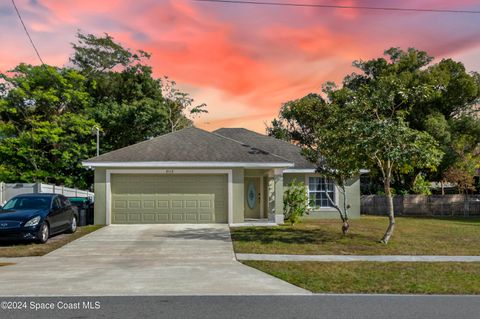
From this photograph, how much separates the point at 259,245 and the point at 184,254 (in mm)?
2695

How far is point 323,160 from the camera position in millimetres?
17875

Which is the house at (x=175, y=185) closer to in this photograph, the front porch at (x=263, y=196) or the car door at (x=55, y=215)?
the front porch at (x=263, y=196)

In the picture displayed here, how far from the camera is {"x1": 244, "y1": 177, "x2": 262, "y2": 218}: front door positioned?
81.8 ft

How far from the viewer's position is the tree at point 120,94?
1490 inches

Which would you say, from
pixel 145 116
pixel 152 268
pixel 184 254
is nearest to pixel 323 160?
pixel 184 254

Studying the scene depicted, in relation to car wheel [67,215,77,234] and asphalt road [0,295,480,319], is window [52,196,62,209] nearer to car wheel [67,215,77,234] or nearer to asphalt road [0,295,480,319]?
car wheel [67,215,77,234]

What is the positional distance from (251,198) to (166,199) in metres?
5.18

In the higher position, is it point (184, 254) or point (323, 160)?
point (323, 160)

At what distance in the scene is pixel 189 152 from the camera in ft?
74.8

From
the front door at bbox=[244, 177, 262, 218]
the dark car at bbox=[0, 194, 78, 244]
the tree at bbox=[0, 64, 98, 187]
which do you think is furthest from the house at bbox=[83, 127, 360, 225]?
the tree at bbox=[0, 64, 98, 187]

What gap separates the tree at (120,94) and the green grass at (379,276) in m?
27.9

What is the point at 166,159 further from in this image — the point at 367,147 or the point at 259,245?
the point at 367,147

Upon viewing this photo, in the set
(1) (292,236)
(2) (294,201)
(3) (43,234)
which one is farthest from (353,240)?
(3) (43,234)

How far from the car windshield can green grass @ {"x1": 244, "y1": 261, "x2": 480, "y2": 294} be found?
346 inches
